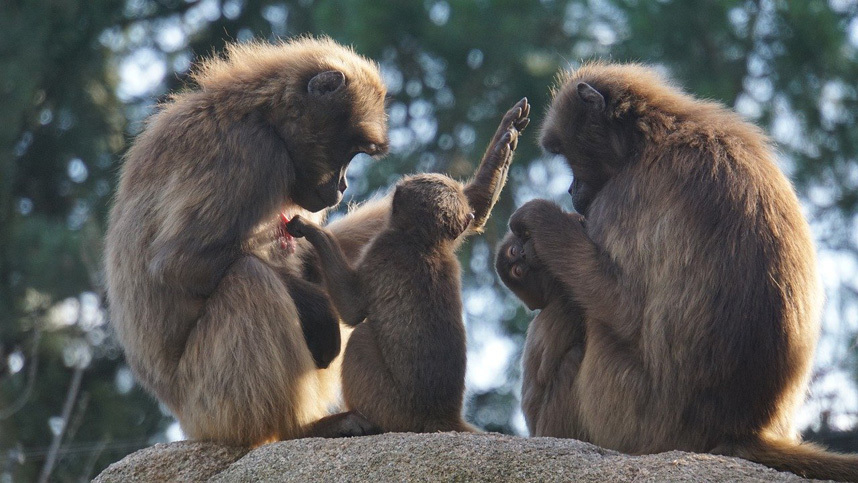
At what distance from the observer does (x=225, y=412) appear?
6.08 meters

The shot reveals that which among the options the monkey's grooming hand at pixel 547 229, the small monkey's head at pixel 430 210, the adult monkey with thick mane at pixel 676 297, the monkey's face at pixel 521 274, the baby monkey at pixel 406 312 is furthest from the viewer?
the small monkey's head at pixel 430 210

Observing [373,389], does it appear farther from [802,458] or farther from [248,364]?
[802,458]

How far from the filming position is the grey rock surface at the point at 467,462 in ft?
17.0

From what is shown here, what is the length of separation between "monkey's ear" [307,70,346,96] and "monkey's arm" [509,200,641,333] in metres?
1.35

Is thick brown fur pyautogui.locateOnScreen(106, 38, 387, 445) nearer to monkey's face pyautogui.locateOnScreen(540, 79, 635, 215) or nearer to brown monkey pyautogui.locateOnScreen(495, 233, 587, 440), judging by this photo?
brown monkey pyautogui.locateOnScreen(495, 233, 587, 440)

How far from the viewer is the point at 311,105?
6.69 m

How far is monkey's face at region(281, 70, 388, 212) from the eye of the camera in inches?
263

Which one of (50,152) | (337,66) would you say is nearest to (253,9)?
(50,152)

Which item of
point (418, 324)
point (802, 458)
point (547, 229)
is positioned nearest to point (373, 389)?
point (418, 324)

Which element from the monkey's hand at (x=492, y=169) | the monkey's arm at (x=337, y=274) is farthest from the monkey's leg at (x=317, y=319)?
the monkey's hand at (x=492, y=169)

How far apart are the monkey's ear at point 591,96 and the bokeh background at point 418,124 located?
23.6ft

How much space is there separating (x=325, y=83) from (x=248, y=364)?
1.71 m

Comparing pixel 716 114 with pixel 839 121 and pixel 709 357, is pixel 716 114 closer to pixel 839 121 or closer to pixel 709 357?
pixel 709 357

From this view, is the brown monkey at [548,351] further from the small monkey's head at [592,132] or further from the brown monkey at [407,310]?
the small monkey's head at [592,132]
